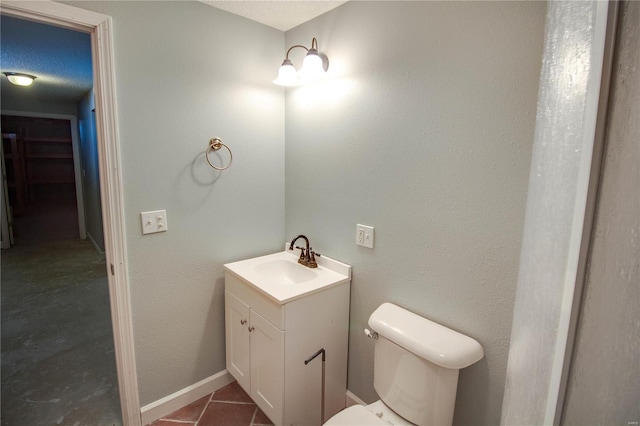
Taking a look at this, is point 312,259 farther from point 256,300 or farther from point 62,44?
point 62,44

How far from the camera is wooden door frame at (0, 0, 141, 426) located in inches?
50.5

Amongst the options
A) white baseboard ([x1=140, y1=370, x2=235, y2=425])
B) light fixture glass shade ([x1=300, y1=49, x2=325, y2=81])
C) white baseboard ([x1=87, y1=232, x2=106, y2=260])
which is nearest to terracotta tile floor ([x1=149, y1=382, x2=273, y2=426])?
white baseboard ([x1=140, y1=370, x2=235, y2=425])

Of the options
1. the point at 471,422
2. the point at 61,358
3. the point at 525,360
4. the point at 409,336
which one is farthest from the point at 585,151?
the point at 61,358

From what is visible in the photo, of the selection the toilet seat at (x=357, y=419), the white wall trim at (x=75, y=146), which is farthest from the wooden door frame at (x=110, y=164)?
the white wall trim at (x=75, y=146)

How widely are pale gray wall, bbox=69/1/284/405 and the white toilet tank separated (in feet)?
3.56

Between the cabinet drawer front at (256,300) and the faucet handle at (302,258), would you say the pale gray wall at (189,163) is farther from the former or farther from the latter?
the faucet handle at (302,258)

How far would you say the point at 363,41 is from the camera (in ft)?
5.07

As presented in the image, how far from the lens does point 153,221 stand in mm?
1632

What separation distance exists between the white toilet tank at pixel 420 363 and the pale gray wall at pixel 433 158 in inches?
4.2

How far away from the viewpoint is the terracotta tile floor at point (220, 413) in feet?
5.75

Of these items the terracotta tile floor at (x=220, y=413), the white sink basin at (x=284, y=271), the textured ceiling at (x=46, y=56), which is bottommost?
the terracotta tile floor at (x=220, y=413)

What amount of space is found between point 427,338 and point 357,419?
43cm

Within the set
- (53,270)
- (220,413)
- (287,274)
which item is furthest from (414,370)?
(53,270)

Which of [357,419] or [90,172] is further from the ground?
[90,172]
